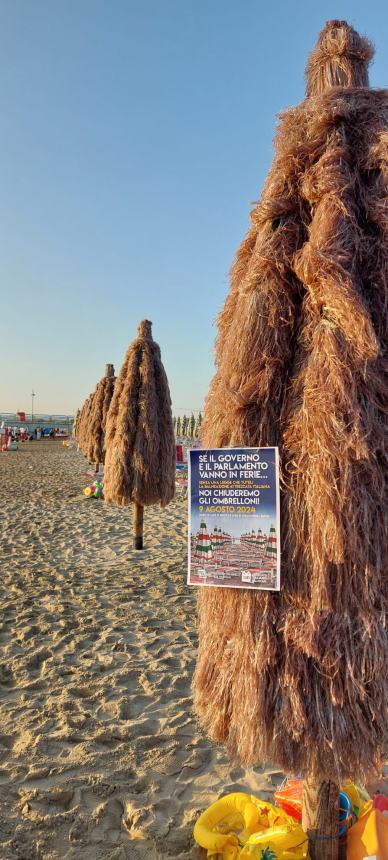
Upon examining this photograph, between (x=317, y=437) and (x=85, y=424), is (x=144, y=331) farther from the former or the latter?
(x=85, y=424)

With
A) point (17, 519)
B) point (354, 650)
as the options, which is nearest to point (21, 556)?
point (17, 519)

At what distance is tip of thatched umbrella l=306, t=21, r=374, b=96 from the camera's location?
2188 mm

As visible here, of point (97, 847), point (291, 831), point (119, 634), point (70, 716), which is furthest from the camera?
point (119, 634)

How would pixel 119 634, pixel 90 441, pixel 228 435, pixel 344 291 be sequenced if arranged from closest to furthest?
1. pixel 344 291
2. pixel 228 435
3. pixel 119 634
4. pixel 90 441

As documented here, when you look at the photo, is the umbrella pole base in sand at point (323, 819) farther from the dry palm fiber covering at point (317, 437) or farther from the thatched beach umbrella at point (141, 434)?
the thatched beach umbrella at point (141, 434)

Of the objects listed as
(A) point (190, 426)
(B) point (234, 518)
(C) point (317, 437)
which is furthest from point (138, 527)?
(A) point (190, 426)

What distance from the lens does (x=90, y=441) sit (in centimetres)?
2098

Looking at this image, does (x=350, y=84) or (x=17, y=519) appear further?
(x=17, y=519)

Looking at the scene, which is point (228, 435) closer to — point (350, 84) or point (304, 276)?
point (304, 276)

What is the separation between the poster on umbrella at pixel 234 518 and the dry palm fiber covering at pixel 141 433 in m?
6.43

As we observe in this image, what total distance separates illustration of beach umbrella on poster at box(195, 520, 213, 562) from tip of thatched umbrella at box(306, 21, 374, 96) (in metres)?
1.97

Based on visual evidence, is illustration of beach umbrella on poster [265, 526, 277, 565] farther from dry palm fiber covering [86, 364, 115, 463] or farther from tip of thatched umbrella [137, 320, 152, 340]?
dry palm fiber covering [86, 364, 115, 463]

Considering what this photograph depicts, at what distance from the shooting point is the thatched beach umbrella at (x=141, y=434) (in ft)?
27.9

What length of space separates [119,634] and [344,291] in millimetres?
4962
